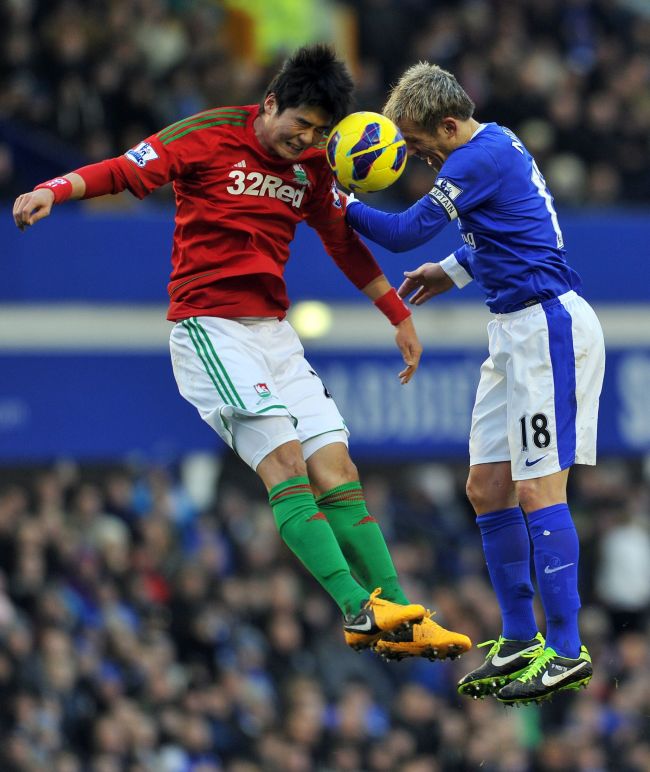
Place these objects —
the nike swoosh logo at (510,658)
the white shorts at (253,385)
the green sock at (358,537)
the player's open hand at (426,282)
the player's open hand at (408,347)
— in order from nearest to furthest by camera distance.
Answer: the white shorts at (253,385), the green sock at (358,537), the nike swoosh logo at (510,658), the player's open hand at (408,347), the player's open hand at (426,282)

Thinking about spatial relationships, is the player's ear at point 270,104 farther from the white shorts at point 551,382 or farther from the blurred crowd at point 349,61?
the blurred crowd at point 349,61

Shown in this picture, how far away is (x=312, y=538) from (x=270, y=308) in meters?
1.00

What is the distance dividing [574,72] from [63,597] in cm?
727

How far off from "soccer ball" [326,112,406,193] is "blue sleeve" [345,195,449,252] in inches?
6.2

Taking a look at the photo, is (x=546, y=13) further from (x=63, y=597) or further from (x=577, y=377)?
(x=577, y=377)

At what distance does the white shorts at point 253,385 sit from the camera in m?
6.74

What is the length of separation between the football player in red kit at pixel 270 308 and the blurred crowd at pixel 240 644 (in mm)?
5089

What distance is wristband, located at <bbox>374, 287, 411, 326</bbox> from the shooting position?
7.31 m

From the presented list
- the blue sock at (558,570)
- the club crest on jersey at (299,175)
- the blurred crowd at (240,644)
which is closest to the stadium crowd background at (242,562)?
the blurred crowd at (240,644)

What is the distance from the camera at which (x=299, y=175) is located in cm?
697

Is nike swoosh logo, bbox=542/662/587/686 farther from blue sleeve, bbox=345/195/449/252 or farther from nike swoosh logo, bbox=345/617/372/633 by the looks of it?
blue sleeve, bbox=345/195/449/252

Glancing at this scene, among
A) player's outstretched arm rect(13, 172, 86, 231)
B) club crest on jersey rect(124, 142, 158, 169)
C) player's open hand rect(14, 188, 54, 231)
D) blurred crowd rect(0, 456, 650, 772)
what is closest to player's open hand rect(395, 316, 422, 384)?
club crest on jersey rect(124, 142, 158, 169)

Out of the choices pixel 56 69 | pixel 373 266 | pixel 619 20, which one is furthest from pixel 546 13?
pixel 373 266

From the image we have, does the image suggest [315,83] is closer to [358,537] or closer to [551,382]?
[551,382]
